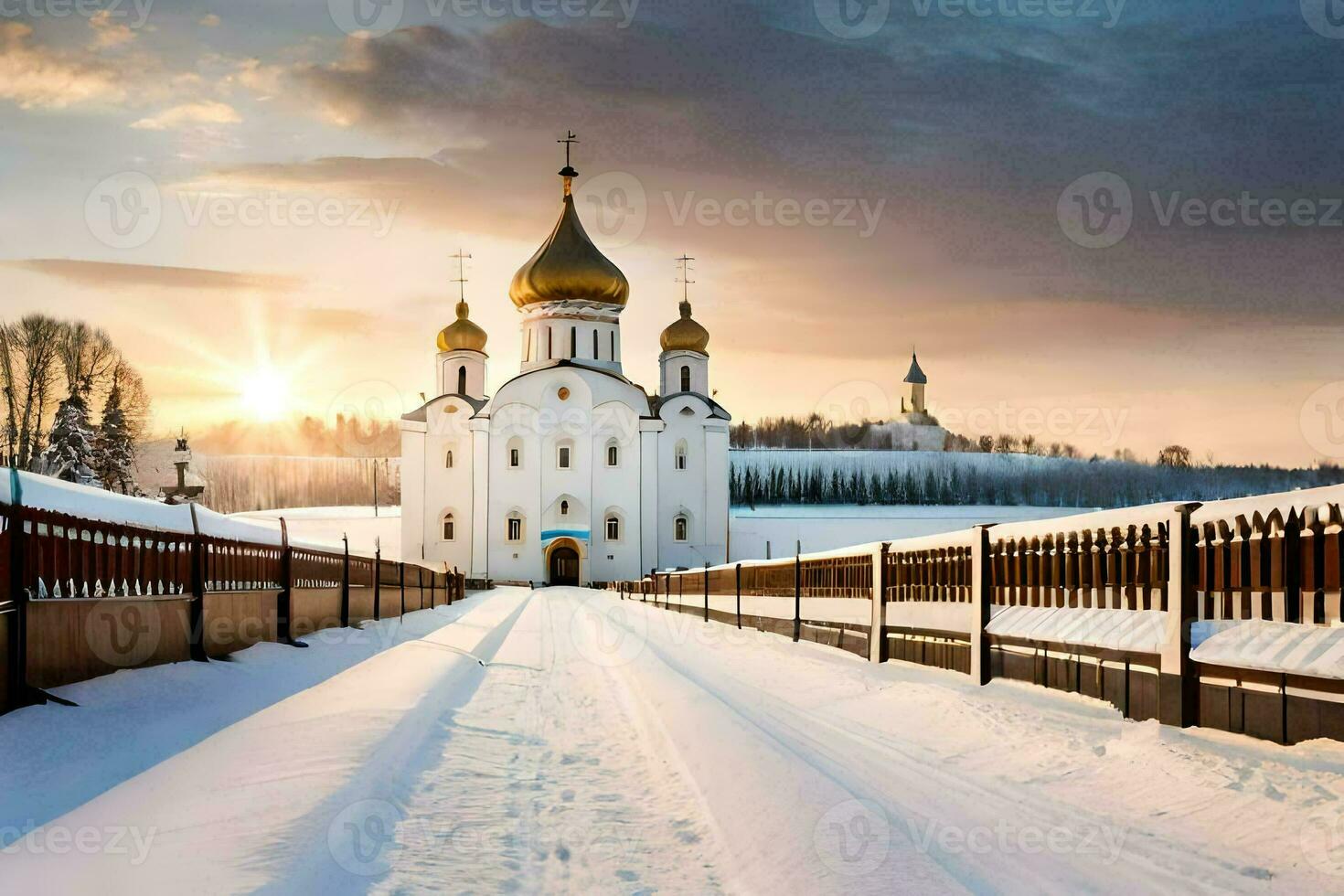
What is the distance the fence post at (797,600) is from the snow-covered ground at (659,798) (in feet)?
25.7

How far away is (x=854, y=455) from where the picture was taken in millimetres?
126375

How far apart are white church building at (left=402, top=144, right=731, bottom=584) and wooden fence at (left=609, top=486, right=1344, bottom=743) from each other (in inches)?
2060

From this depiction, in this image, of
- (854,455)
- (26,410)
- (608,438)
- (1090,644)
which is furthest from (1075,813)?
(854,455)

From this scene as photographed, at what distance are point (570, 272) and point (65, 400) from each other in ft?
96.4

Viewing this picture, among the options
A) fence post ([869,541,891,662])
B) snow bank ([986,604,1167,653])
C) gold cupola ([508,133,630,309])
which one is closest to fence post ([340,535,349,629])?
fence post ([869,541,891,662])

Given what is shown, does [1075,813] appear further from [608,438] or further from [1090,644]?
[608,438]

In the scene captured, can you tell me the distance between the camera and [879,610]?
13.2 m

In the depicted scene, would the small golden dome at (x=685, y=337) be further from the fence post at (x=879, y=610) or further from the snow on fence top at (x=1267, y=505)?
the snow on fence top at (x=1267, y=505)

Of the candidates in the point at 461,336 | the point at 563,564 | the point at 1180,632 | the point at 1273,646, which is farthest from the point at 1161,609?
the point at 461,336

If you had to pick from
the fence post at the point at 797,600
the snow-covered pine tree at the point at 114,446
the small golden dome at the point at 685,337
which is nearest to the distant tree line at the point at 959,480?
the small golden dome at the point at 685,337

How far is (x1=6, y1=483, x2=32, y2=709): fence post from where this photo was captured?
21.9 feet

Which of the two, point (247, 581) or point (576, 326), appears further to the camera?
point (576, 326)

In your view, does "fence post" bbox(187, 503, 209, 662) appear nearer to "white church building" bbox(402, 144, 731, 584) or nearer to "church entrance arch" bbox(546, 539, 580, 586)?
"white church building" bbox(402, 144, 731, 584)

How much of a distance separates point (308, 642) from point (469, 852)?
10243mm
